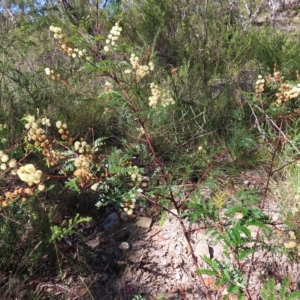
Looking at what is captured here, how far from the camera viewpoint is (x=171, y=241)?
1.67m

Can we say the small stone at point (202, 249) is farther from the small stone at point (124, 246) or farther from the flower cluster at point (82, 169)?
the flower cluster at point (82, 169)

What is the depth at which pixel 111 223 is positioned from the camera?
5.77ft

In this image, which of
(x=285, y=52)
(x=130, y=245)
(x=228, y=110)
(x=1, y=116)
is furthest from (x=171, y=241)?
(x=285, y=52)

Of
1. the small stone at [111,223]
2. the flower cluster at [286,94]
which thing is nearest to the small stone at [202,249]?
the small stone at [111,223]

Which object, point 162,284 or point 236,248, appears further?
point 162,284

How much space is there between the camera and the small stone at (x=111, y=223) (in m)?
1.74

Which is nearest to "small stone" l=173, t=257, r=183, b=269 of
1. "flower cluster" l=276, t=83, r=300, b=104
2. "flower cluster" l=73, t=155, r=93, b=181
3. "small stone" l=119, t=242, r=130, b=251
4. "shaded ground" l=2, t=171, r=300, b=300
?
"shaded ground" l=2, t=171, r=300, b=300

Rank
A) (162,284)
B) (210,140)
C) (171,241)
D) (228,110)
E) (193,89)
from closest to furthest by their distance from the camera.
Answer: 1. (162,284)
2. (171,241)
3. (210,140)
4. (228,110)
5. (193,89)

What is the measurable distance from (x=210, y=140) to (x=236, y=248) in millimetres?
1164

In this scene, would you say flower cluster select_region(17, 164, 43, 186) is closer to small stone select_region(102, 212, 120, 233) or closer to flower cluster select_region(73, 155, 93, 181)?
flower cluster select_region(73, 155, 93, 181)

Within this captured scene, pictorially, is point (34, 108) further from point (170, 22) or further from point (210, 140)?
point (170, 22)

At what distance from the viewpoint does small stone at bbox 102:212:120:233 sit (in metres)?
1.74

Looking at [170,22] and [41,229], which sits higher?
[170,22]

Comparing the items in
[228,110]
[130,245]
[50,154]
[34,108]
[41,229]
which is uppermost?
[34,108]
